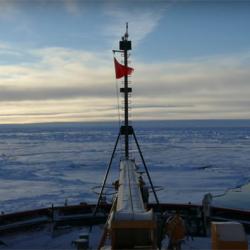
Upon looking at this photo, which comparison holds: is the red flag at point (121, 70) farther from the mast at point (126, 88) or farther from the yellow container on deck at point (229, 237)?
the yellow container on deck at point (229, 237)

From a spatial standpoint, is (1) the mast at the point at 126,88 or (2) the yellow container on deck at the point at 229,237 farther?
(1) the mast at the point at 126,88

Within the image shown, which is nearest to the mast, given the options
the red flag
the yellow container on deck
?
the red flag

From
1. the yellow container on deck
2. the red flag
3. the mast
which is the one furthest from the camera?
the mast

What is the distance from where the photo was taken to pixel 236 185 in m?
25.5

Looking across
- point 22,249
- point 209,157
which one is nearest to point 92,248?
point 22,249

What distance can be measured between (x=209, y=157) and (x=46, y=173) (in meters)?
17.7

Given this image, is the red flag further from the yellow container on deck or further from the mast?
the yellow container on deck

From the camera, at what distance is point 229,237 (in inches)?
234

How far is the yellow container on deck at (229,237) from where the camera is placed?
5.88 m

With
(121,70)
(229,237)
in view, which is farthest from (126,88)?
(229,237)

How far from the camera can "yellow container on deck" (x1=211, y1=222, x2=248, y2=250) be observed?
19.3 feet

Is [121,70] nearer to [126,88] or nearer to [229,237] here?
[126,88]

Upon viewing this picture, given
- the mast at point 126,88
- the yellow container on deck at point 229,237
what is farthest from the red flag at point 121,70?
the yellow container on deck at point 229,237

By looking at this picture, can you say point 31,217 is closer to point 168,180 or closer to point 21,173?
point 168,180
